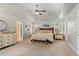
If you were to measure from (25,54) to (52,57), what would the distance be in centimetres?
64

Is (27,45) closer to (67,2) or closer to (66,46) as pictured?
(66,46)

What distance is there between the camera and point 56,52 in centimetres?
261

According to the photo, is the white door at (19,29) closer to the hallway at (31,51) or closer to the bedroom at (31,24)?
the bedroom at (31,24)

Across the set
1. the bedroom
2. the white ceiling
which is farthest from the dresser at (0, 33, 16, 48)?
the white ceiling

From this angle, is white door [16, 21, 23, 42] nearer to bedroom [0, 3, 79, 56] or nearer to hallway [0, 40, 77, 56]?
bedroom [0, 3, 79, 56]

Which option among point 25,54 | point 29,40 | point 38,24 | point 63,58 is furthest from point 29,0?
point 63,58

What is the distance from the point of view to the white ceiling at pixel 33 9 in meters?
2.49

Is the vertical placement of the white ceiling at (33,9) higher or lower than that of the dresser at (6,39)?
higher

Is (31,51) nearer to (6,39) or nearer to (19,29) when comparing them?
(19,29)

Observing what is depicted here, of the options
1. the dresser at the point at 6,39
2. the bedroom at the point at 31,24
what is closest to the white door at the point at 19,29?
the bedroom at the point at 31,24

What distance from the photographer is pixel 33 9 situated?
8.54 ft

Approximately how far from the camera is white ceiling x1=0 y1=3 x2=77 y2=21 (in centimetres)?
249

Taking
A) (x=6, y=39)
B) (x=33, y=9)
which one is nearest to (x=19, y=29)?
(x=33, y=9)

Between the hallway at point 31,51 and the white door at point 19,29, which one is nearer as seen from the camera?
the hallway at point 31,51
